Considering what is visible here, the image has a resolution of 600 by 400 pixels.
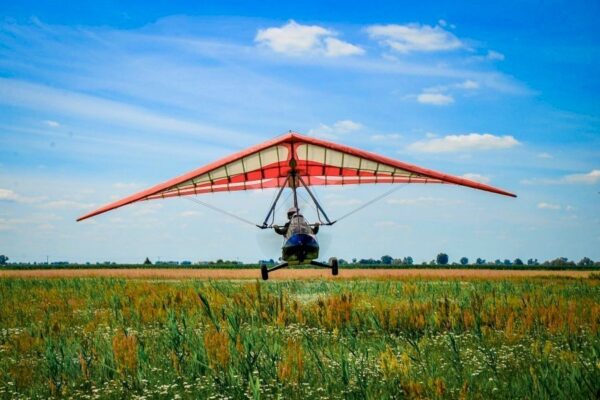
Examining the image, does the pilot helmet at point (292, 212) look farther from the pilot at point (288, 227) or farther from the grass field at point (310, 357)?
the grass field at point (310, 357)

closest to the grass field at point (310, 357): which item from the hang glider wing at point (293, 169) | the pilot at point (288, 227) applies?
the hang glider wing at point (293, 169)

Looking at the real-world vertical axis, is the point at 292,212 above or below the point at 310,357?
above

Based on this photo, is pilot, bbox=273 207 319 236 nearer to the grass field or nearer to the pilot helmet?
the pilot helmet

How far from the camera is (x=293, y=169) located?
1645cm

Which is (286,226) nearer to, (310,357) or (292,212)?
(292,212)

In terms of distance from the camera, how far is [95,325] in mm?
8867

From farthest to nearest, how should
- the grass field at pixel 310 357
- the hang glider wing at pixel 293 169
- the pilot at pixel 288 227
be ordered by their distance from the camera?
the pilot at pixel 288 227 → the hang glider wing at pixel 293 169 → the grass field at pixel 310 357

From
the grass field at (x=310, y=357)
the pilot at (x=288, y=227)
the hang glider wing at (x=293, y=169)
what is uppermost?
the hang glider wing at (x=293, y=169)

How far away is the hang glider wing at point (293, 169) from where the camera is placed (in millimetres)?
13203

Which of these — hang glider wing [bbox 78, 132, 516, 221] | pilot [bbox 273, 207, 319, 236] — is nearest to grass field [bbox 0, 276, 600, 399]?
hang glider wing [bbox 78, 132, 516, 221]

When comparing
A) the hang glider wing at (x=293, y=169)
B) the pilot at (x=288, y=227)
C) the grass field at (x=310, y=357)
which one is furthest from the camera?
the pilot at (x=288, y=227)

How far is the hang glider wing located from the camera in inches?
520

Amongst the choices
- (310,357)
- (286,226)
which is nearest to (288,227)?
(286,226)

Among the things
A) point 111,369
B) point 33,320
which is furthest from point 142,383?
point 33,320
